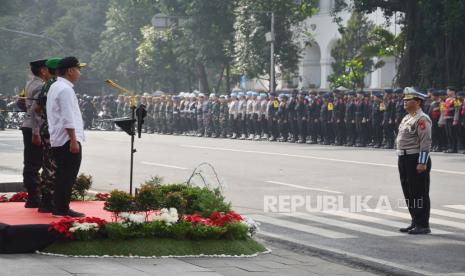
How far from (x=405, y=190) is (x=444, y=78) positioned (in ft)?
84.2

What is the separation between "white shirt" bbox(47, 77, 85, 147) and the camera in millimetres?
11625

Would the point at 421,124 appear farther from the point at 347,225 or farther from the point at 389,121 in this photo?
the point at 389,121

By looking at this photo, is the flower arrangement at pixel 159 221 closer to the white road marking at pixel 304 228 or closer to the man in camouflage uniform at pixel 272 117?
the white road marking at pixel 304 228

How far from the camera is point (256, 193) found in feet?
59.9

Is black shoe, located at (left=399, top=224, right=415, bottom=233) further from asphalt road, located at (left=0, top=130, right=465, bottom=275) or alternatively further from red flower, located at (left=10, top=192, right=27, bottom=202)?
red flower, located at (left=10, top=192, right=27, bottom=202)

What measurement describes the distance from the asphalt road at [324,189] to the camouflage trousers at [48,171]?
2096 millimetres

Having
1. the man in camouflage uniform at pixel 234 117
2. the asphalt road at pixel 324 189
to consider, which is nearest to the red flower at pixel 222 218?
the asphalt road at pixel 324 189

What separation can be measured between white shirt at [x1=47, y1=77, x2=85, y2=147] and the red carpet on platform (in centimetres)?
78

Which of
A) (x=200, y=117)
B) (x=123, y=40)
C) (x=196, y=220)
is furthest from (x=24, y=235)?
(x=123, y=40)

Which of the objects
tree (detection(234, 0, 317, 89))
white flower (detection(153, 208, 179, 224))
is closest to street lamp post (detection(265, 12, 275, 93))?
tree (detection(234, 0, 317, 89))

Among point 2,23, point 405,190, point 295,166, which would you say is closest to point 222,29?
point 2,23

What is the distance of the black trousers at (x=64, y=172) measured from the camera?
1164 cm

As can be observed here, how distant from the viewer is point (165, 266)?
33.0 feet

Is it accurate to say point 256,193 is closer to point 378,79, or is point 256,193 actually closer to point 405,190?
point 405,190
